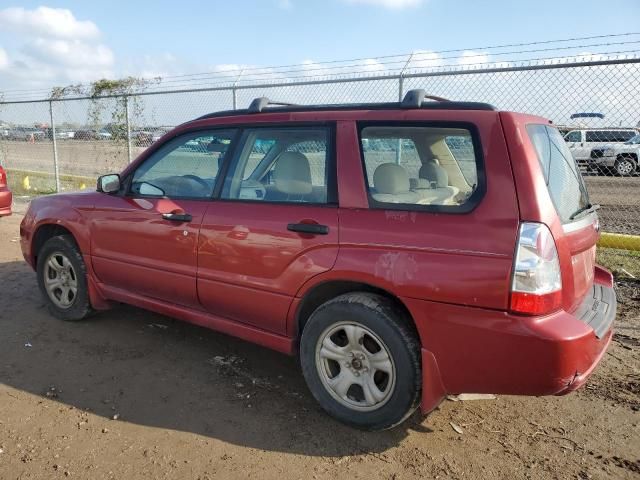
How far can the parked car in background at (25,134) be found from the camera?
45.5 feet

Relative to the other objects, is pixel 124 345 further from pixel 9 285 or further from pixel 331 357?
pixel 9 285

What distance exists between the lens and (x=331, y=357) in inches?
117

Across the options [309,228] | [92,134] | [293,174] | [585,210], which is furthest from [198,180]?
[92,134]

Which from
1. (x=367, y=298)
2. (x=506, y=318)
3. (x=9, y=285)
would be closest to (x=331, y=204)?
(x=367, y=298)

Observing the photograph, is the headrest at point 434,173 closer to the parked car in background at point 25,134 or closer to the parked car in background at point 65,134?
the parked car in background at point 65,134

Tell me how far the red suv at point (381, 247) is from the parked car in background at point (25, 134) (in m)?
11.8

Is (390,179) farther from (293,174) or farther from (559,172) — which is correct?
(559,172)

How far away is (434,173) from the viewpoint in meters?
3.20

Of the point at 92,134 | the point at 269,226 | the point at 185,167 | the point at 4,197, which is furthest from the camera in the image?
the point at 92,134

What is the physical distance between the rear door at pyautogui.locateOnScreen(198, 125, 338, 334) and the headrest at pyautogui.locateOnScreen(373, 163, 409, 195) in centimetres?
26

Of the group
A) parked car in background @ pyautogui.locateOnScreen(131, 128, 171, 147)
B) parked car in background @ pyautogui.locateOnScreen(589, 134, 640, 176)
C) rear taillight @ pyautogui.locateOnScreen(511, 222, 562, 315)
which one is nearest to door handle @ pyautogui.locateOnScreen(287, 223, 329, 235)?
rear taillight @ pyautogui.locateOnScreen(511, 222, 562, 315)

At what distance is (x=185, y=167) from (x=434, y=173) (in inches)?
74.8

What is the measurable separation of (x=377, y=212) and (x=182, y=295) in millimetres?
1639

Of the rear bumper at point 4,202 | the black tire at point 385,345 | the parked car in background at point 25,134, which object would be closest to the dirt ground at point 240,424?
the black tire at point 385,345
